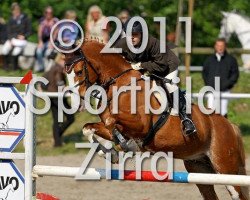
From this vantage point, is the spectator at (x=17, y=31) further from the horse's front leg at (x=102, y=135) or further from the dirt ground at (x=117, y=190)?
the horse's front leg at (x=102, y=135)

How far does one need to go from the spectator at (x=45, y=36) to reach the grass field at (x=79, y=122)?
1.64 feet

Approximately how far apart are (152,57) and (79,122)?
6.66 meters

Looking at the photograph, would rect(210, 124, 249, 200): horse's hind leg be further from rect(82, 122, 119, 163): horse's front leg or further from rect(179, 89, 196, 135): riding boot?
rect(82, 122, 119, 163): horse's front leg

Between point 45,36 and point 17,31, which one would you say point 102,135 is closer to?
point 45,36

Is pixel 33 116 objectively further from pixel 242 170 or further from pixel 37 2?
pixel 37 2

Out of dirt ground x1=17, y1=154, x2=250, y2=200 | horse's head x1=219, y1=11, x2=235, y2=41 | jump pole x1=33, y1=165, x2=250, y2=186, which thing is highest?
horse's head x1=219, y1=11, x2=235, y2=41

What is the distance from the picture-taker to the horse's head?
18402mm

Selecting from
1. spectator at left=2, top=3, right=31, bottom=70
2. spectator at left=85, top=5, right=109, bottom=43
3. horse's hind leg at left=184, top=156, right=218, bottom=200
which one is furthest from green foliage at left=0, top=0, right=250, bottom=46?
horse's hind leg at left=184, top=156, right=218, bottom=200

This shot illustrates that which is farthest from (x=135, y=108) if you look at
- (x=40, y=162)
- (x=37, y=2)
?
(x=37, y=2)

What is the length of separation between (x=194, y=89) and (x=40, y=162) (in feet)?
13.8

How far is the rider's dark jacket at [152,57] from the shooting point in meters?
8.46

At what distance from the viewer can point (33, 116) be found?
713 cm

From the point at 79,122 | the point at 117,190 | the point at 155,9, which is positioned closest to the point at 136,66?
the point at 117,190

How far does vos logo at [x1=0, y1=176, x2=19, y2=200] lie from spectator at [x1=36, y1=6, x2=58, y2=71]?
8.57 meters
